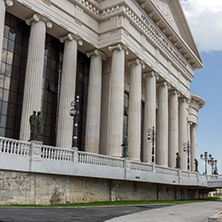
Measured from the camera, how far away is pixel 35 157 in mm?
20922

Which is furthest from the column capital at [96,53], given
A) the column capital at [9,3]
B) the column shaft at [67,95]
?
the column capital at [9,3]

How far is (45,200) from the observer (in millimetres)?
21219

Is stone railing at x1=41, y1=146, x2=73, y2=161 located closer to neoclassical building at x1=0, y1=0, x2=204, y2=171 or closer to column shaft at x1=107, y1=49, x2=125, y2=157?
neoclassical building at x1=0, y1=0, x2=204, y2=171

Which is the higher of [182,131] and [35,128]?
[182,131]

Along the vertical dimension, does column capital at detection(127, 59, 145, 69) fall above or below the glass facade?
above

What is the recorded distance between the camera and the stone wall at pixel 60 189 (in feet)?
63.1

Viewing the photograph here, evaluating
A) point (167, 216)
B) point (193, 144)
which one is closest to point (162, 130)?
Result: point (193, 144)

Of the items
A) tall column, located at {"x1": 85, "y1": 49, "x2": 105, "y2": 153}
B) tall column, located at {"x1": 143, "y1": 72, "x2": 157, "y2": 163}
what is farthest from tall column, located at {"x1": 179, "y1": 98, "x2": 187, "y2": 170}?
tall column, located at {"x1": 85, "y1": 49, "x2": 105, "y2": 153}

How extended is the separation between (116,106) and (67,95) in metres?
Answer: 5.55

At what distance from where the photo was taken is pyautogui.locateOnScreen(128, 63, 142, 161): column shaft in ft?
120

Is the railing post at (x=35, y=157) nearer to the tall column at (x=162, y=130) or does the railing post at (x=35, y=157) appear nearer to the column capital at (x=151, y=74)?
the column capital at (x=151, y=74)

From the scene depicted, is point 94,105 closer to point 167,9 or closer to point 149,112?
point 149,112

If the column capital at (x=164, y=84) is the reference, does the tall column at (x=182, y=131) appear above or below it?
below

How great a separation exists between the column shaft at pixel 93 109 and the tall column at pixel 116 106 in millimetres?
1626
